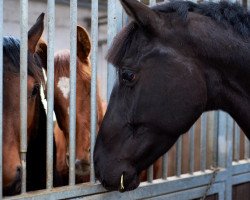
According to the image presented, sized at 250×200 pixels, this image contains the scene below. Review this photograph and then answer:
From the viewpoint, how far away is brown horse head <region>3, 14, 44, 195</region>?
152cm

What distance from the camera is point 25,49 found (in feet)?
4.96

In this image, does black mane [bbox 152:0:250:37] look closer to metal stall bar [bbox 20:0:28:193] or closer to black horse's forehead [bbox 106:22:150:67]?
black horse's forehead [bbox 106:22:150:67]

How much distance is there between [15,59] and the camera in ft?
5.65

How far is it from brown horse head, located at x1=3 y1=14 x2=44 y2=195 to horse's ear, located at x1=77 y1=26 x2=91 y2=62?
0.39 metres

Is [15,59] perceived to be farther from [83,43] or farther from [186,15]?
[186,15]

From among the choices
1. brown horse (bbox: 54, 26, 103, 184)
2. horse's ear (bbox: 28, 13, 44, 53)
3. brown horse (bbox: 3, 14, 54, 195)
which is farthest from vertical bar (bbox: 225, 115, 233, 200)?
horse's ear (bbox: 28, 13, 44, 53)

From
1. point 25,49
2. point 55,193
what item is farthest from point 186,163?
point 25,49

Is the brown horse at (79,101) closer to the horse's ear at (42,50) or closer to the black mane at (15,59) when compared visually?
the horse's ear at (42,50)

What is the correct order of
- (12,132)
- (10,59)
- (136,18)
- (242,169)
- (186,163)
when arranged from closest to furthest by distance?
(136,18) → (12,132) → (10,59) → (242,169) → (186,163)

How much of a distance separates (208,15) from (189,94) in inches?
14.1

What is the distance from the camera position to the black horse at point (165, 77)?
150 cm

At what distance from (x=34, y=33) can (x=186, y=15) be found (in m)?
0.76

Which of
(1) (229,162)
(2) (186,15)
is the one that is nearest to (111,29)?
(2) (186,15)

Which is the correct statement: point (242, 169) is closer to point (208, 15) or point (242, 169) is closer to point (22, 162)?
point (208, 15)
